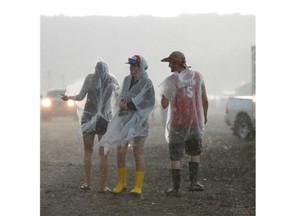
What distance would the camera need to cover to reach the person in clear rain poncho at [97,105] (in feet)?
22.9

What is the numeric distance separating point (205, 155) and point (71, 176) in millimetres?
1632

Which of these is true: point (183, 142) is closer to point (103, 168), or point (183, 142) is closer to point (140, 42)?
point (103, 168)

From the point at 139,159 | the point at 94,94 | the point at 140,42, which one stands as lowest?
the point at 139,159

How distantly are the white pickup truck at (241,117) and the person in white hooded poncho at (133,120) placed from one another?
157 inches

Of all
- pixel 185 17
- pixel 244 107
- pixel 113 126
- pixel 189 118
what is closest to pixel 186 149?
pixel 189 118

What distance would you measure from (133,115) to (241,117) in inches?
194

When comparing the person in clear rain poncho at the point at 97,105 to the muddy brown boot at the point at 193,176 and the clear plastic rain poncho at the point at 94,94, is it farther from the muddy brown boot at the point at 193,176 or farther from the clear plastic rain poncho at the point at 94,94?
the muddy brown boot at the point at 193,176

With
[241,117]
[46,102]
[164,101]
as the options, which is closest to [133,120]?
[164,101]

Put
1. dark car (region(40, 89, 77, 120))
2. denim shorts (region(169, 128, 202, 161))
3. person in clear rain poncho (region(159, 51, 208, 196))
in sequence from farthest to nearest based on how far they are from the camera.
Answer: dark car (region(40, 89, 77, 120))
denim shorts (region(169, 128, 202, 161))
person in clear rain poncho (region(159, 51, 208, 196))

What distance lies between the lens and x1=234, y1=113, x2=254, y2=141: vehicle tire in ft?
35.1

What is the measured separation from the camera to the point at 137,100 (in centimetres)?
682

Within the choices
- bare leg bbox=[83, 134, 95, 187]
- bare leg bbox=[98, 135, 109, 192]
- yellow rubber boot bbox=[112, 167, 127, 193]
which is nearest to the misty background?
bare leg bbox=[83, 134, 95, 187]

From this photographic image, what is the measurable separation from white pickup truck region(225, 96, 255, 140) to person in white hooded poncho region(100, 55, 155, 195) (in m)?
3.99

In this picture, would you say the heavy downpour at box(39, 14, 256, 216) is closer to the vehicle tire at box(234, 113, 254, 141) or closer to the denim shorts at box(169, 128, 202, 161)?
the denim shorts at box(169, 128, 202, 161)
